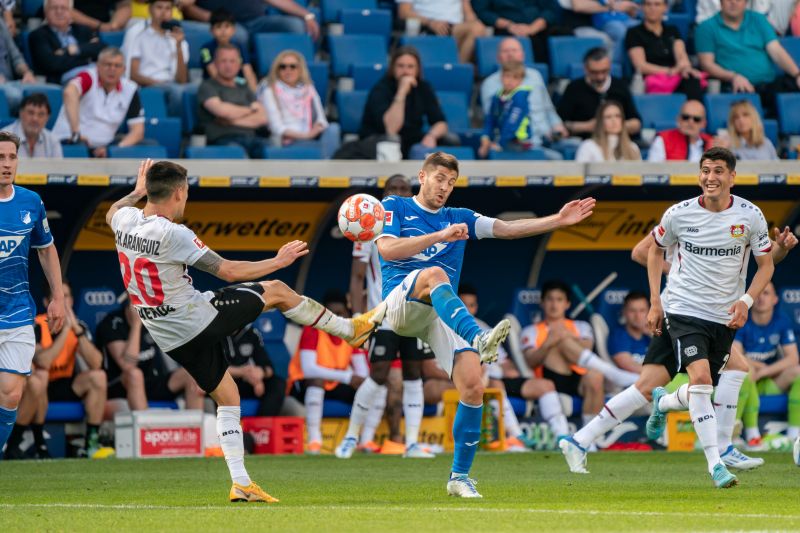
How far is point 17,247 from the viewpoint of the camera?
8.80 meters

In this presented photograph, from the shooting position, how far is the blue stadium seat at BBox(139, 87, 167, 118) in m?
14.3

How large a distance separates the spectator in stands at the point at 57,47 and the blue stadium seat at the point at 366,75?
2.57 m

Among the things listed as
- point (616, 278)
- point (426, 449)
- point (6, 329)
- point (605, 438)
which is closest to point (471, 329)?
point (6, 329)

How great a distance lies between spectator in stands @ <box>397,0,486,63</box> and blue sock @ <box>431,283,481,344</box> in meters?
8.60

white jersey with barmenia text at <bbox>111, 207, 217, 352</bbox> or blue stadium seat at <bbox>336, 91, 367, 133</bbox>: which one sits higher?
white jersey with barmenia text at <bbox>111, 207, 217, 352</bbox>

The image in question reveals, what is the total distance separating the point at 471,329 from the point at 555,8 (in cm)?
1001

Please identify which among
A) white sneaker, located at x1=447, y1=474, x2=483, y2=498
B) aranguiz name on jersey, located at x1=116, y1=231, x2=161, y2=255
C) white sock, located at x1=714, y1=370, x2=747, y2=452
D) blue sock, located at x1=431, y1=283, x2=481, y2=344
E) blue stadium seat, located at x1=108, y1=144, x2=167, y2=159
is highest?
aranguiz name on jersey, located at x1=116, y1=231, x2=161, y2=255

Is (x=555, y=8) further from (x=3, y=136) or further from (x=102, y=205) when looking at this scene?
(x=3, y=136)

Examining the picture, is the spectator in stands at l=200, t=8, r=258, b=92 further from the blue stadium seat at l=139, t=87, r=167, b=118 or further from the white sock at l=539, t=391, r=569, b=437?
the white sock at l=539, t=391, r=569, b=437

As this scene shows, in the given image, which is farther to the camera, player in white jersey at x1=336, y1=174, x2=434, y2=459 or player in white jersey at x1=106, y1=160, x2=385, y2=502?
player in white jersey at x1=336, y1=174, x2=434, y2=459

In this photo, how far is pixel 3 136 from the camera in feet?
28.4

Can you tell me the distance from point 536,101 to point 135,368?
4814mm

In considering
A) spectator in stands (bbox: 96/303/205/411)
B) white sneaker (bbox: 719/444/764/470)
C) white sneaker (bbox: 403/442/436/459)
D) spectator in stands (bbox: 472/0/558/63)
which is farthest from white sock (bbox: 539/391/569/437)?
spectator in stands (bbox: 472/0/558/63)

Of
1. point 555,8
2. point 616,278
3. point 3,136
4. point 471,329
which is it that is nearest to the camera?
point 471,329
